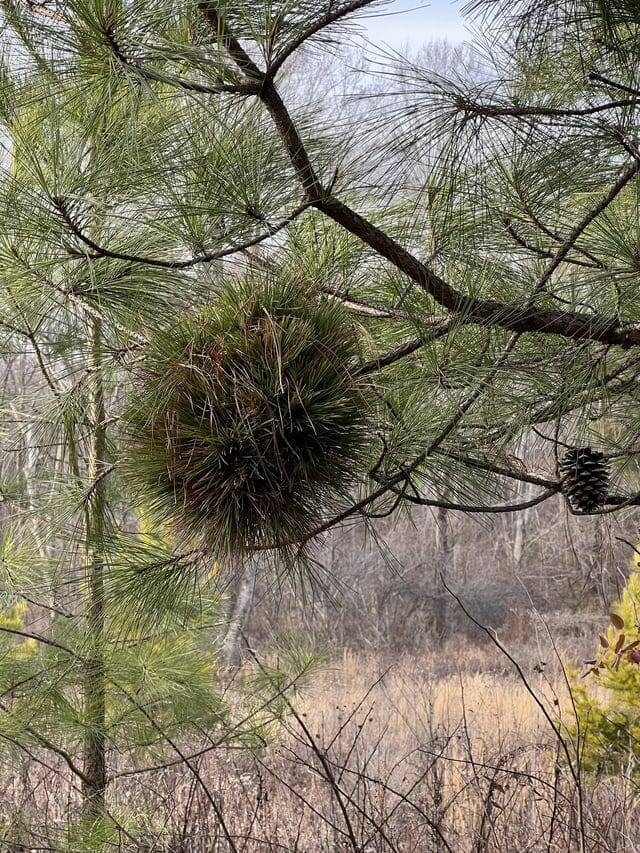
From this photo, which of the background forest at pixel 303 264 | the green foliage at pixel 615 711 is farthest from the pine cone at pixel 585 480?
the green foliage at pixel 615 711

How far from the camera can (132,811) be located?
8.75 ft

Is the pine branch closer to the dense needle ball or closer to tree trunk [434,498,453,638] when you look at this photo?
the dense needle ball

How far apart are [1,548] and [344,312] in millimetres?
1821

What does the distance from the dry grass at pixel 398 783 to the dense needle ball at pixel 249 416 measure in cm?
36

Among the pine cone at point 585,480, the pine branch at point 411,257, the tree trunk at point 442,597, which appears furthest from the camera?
the tree trunk at point 442,597

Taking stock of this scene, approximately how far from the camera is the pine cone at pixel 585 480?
4.82 feet

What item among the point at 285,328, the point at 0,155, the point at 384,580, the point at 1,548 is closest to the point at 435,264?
the point at 285,328

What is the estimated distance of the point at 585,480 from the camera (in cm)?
148

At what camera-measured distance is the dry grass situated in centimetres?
177

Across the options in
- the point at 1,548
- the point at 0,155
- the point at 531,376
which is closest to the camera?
the point at 531,376

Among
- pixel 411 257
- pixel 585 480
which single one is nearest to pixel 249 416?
pixel 411 257

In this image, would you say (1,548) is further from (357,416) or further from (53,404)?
(357,416)

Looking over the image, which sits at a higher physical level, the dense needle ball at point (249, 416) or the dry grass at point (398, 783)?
the dense needle ball at point (249, 416)

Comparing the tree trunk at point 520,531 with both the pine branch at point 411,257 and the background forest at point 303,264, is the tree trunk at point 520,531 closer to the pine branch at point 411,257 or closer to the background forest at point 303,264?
the background forest at point 303,264
